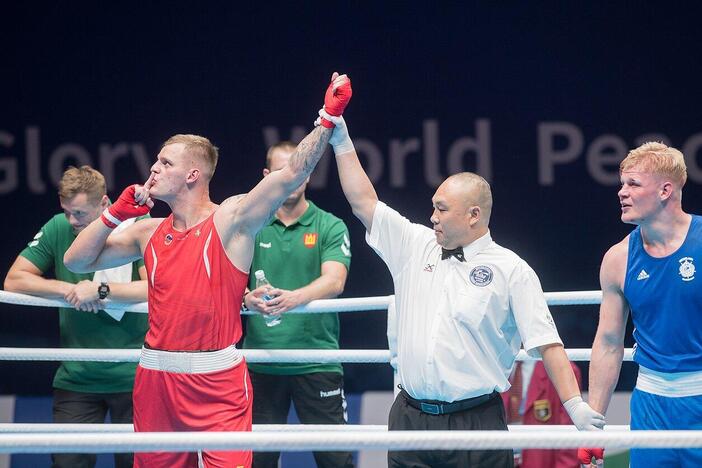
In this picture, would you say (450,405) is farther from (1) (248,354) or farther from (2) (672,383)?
(1) (248,354)

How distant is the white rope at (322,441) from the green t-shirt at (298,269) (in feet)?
6.06

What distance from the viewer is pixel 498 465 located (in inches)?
126

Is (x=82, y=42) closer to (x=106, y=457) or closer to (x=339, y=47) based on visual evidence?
(x=339, y=47)

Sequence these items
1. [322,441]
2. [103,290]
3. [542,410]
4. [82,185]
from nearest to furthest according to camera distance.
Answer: [322,441], [103,290], [82,185], [542,410]

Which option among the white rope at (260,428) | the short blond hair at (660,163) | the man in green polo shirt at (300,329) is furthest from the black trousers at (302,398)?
the short blond hair at (660,163)

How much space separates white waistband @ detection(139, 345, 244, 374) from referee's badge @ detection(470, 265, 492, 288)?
796mm

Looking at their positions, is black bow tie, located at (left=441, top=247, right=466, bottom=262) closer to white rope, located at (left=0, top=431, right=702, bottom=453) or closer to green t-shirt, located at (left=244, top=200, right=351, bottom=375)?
green t-shirt, located at (left=244, top=200, right=351, bottom=375)

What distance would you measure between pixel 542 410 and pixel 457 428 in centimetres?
160

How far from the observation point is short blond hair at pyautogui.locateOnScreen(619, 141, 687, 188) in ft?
10.6

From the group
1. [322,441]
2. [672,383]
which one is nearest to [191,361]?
[322,441]

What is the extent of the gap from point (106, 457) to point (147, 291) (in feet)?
5.74

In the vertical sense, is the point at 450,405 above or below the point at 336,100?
below

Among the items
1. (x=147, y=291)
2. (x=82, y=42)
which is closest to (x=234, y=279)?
(x=147, y=291)

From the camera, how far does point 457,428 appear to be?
3.18 m
